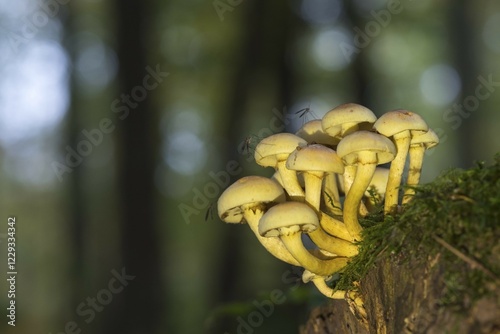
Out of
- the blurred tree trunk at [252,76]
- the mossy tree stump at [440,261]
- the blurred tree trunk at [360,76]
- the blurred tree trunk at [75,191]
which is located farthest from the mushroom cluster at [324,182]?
the blurred tree trunk at [75,191]

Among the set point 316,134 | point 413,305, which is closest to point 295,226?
point 413,305

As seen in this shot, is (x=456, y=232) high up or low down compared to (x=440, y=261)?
up

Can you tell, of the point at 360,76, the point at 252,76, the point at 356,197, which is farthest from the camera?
the point at 360,76

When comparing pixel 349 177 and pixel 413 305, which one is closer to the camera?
pixel 413 305

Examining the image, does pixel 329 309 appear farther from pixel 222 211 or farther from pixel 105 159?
pixel 105 159

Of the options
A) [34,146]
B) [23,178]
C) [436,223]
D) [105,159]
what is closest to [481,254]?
[436,223]

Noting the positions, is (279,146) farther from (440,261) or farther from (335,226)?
(440,261)

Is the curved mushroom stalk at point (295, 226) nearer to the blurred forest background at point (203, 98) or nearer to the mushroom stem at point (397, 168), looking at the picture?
the mushroom stem at point (397, 168)
